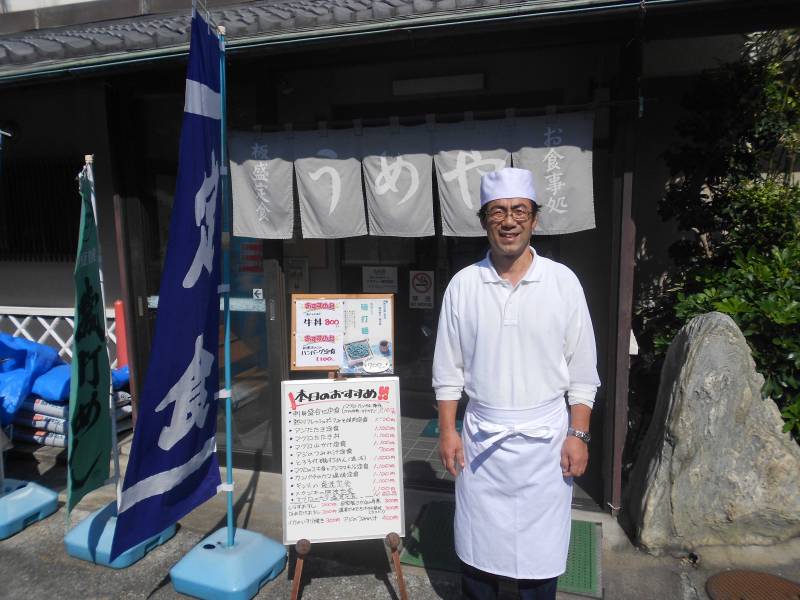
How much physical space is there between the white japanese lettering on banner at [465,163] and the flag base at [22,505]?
398 cm

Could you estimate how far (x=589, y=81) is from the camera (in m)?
4.80

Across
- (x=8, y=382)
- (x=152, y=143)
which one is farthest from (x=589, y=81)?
(x=8, y=382)

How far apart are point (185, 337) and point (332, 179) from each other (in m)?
2.06

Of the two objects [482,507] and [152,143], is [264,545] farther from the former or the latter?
[152,143]

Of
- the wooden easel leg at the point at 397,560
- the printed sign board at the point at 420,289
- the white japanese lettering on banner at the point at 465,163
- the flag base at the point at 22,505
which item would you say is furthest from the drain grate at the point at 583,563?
the flag base at the point at 22,505

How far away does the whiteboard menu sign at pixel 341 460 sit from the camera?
347cm

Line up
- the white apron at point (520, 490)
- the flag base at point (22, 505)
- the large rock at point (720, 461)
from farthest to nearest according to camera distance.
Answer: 1. the flag base at point (22, 505)
2. the large rock at point (720, 461)
3. the white apron at point (520, 490)

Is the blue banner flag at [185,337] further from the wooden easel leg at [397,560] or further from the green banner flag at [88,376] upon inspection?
the wooden easel leg at [397,560]

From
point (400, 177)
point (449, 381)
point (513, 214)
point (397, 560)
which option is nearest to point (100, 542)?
point (397, 560)

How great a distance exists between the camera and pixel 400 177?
4500 millimetres

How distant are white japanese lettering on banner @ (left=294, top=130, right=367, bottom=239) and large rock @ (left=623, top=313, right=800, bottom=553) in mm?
2745

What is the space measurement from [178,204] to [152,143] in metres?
2.97

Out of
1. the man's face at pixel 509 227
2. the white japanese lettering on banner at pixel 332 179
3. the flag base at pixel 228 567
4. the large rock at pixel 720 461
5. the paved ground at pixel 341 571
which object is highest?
the white japanese lettering on banner at pixel 332 179

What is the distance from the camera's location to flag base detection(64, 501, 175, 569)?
12.6 ft
